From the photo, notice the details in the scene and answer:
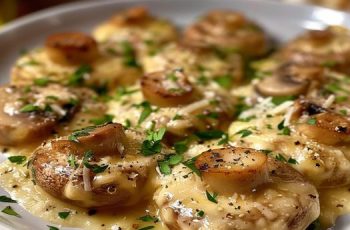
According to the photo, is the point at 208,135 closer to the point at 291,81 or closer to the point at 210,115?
the point at 210,115

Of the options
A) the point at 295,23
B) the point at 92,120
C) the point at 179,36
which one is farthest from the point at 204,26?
the point at 92,120

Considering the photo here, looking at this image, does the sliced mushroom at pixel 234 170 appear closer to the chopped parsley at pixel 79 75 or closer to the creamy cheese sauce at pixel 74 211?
the creamy cheese sauce at pixel 74 211

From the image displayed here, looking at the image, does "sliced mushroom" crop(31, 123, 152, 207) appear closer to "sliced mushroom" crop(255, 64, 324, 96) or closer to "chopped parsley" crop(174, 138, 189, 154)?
"chopped parsley" crop(174, 138, 189, 154)

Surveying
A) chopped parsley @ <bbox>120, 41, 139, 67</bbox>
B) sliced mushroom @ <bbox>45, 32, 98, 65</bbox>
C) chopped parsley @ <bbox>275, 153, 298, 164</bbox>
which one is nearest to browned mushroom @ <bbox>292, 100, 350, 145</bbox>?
chopped parsley @ <bbox>275, 153, 298, 164</bbox>

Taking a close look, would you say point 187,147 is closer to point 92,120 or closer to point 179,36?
point 92,120

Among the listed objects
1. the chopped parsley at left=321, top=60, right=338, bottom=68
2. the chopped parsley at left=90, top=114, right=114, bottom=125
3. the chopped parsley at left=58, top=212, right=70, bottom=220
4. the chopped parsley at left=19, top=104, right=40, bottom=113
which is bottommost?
the chopped parsley at left=321, top=60, right=338, bottom=68

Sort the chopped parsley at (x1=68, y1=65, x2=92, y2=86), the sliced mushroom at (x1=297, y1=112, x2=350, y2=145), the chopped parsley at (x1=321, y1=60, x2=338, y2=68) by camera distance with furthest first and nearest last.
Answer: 1. the chopped parsley at (x1=321, y1=60, x2=338, y2=68)
2. the chopped parsley at (x1=68, y1=65, x2=92, y2=86)
3. the sliced mushroom at (x1=297, y1=112, x2=350, y2=145)
